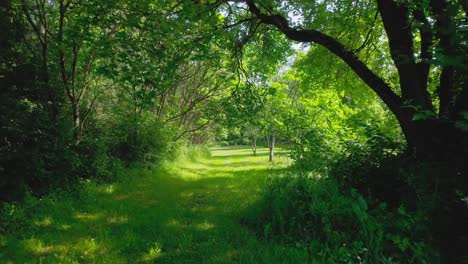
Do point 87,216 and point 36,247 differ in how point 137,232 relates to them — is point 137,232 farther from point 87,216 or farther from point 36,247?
point 87,216

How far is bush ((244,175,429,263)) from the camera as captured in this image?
3287 millimetres

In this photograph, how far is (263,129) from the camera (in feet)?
31.9

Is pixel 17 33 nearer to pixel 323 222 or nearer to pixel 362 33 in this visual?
pixel 323 222

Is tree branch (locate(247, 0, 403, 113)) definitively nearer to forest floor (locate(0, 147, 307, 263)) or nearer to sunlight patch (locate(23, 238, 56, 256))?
forest floor (locate(0, 147, 307, 263))

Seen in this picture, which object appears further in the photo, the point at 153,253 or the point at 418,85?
the point at 418,85

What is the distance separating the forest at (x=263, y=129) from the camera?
322cm

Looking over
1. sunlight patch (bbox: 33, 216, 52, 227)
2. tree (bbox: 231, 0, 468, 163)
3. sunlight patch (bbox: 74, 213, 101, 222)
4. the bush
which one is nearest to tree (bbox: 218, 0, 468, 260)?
tree (bbox: 231, 0, 468, 163)

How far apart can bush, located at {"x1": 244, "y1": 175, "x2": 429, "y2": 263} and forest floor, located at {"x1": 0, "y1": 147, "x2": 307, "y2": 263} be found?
369 millimetres

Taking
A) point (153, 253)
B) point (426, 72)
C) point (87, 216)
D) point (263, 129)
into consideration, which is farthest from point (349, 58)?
point (87, 216)

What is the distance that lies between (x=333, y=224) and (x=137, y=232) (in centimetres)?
342

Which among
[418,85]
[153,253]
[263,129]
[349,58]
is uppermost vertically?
[349,58]

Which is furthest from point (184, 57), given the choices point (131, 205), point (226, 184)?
point (226, 184)

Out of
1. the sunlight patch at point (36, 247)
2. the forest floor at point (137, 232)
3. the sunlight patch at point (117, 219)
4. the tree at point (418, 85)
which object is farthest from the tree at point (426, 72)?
the sunlight patch at point (117, 219)

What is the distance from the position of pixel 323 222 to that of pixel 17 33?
7.75 meters
